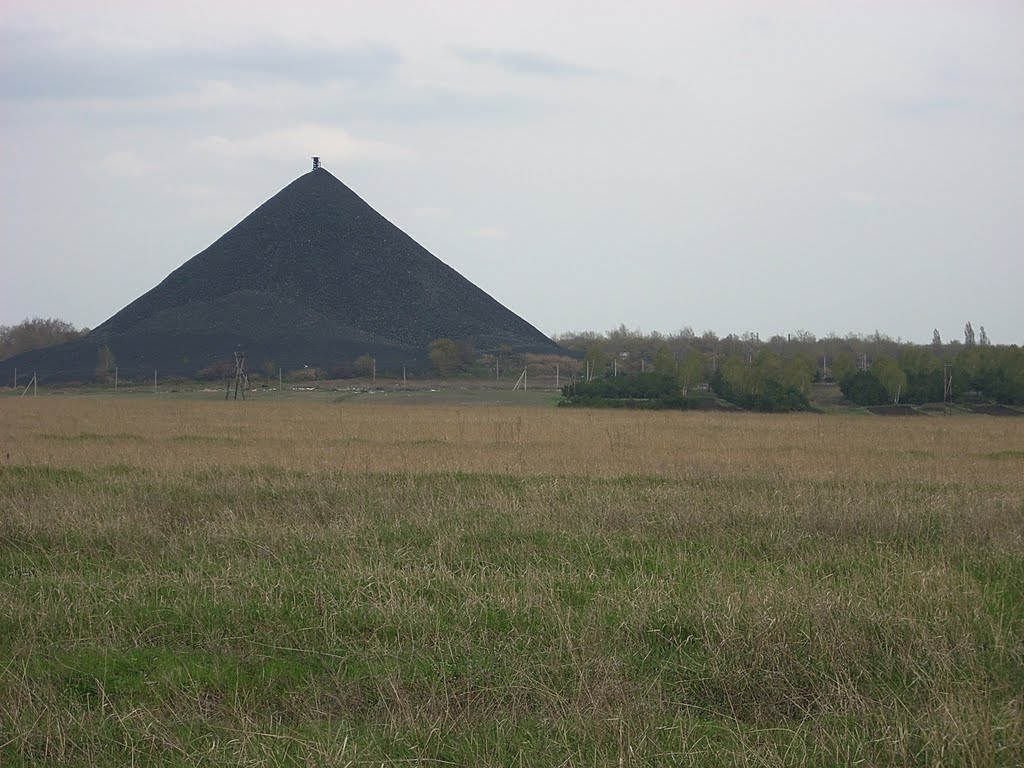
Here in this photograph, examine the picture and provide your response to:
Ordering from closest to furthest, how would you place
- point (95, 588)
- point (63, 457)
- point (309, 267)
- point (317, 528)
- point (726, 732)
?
point (726, 732)
point (95, 588)
point (317, 528)
point (63, 457)
point (309, 267)

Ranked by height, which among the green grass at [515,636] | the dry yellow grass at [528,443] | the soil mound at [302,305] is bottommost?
the green grass at [515,636]

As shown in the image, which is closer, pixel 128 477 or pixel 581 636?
pixel 581 636

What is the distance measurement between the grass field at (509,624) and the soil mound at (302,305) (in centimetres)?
6778

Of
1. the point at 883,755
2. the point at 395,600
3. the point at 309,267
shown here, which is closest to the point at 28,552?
the point at 395,600

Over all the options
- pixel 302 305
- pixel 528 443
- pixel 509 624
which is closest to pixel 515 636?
Answer: pixel 509 624

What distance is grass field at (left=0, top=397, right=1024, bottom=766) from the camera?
5496mm

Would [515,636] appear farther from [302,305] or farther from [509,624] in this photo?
[302,305]

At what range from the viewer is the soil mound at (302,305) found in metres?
82.9

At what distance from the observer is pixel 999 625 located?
7.07 meters

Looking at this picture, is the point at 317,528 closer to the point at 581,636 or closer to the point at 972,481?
the point at 581,636

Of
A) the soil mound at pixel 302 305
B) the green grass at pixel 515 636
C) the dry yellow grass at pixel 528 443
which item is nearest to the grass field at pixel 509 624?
the green grass at pixel 515 636

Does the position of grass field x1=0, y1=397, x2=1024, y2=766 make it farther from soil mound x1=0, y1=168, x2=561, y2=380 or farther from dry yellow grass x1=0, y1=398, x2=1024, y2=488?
soil mound x1=0, y1=168, x2=561, y2=380

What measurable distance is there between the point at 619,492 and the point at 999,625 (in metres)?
6.69

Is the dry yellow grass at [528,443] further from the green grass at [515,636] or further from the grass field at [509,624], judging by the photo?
the green grass at [515,636]
